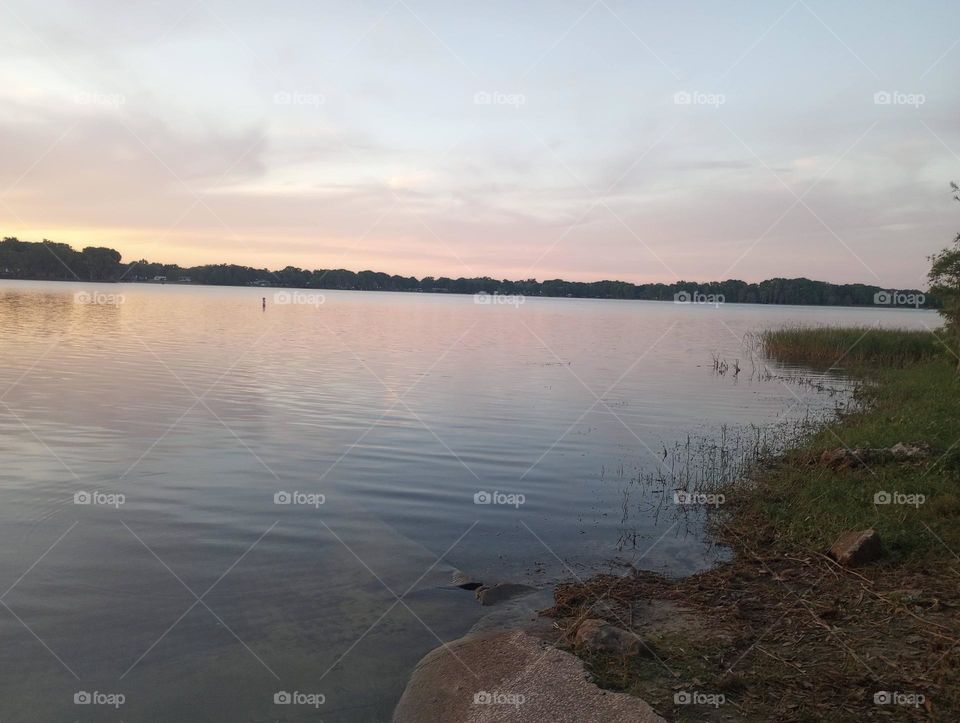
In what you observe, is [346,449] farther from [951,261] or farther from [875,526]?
[951,261]

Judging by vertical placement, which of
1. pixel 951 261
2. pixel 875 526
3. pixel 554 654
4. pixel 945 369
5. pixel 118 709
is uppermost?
pixel 951 261

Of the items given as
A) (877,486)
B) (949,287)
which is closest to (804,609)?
(877,486)

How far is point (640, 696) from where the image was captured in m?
6.20

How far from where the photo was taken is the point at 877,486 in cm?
1220

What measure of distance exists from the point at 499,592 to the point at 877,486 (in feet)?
23.8

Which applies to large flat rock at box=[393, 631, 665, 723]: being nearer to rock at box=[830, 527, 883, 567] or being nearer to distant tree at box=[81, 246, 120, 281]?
rock at box=[830, 527, 883, 567]

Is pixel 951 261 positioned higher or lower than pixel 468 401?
higher

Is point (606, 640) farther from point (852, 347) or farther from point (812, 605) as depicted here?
point (852, 347)

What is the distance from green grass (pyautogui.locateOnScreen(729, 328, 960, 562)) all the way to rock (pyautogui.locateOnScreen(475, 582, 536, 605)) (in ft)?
→ 13.6

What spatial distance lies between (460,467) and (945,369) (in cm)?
2396

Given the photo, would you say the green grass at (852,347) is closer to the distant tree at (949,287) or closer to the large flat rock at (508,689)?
the distant tree at (949,287)

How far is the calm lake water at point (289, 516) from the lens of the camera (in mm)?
7520

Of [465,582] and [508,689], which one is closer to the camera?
[508,689]

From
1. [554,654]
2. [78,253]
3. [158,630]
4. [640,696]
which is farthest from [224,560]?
[78,253]
